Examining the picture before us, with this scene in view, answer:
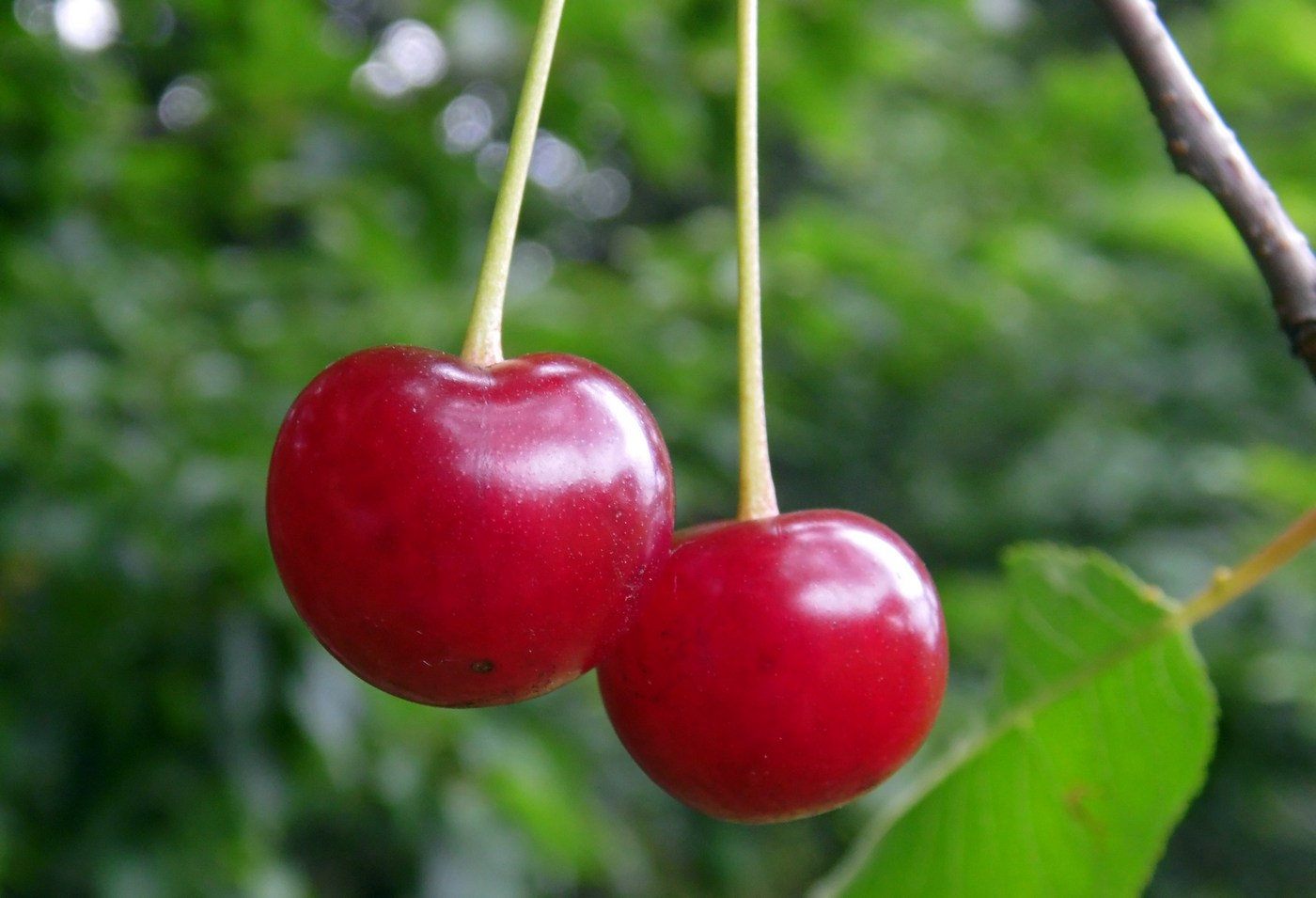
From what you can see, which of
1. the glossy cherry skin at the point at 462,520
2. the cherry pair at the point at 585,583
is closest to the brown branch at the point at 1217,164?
the cherry pair at the point at 585,583

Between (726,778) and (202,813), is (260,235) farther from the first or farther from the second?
(726,778)

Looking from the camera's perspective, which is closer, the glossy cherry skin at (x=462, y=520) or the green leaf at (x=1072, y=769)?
the glossy cherry skin at (x=462, y=520)

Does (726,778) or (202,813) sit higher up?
(726,778)

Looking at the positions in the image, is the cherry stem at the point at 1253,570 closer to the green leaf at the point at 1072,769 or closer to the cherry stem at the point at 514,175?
the green leaf at the point at 1072,769

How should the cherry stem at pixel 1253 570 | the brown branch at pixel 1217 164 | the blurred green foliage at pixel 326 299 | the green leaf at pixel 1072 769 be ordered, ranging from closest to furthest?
the brown branch at pixel 1217 164 < the cherry stem at pixel 1253 570 < the green leaf at pixel 1072 769 < the blurred green foliage at pixel 326 299

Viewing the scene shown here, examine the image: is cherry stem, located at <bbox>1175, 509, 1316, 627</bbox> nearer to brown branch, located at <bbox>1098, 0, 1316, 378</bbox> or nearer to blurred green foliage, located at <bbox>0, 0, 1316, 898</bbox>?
brown branch, located at <bbox>1098, 0, 1316, 378</bbox>

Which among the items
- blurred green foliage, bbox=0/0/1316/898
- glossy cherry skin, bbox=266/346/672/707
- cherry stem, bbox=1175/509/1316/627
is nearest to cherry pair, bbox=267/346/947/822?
glossy cherry skin, bbox=266/346/672/707

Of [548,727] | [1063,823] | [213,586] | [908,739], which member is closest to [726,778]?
[908,739]
